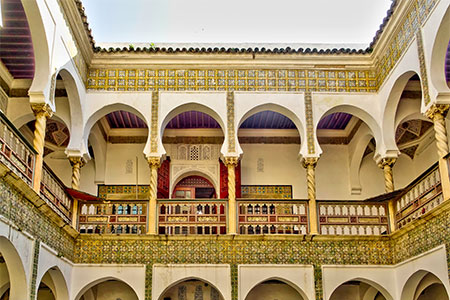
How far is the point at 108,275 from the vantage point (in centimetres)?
1010

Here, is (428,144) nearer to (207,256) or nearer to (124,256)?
(207,256)

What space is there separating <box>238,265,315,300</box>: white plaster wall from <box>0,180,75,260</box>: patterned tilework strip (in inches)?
117

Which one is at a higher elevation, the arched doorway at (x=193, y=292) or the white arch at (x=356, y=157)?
the white arch at (x=356, y=157)

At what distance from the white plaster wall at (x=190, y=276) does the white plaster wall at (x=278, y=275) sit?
27cm

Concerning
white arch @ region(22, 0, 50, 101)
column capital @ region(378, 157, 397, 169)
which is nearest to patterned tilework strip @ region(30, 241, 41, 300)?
white arch @ region(22, 0, 50, 101)

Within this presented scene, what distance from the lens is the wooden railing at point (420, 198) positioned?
8.67m

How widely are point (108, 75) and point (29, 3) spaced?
3302 millimetres

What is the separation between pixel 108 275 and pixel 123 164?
3725mm

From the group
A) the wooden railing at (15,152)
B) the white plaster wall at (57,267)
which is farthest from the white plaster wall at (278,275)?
the wooden railing at (15,152)

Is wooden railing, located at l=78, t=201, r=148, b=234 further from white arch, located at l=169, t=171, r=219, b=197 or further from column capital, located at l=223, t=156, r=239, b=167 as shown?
white arch, located at l=169, t=171, r=219, b=197

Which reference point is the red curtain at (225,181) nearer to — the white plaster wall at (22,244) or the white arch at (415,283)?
the white arch at (415,283)

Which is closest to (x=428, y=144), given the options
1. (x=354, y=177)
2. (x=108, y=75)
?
(x=354, y=177)

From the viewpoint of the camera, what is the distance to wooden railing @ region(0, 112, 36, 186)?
7047 millimetres

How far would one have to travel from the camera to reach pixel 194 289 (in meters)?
12.0
